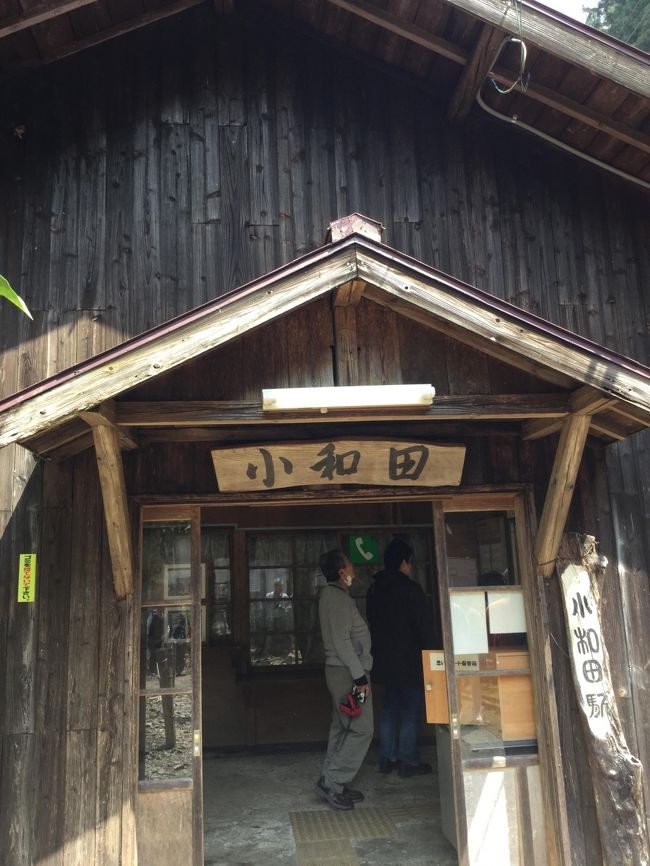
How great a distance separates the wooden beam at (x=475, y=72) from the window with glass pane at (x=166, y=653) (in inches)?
144

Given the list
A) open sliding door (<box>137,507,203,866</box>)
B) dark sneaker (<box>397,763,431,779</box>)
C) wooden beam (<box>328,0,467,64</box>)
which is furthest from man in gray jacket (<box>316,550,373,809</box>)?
wooden beam (<box>328,0,467,64</box>)

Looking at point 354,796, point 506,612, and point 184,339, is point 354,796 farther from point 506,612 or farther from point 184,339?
point 184,339

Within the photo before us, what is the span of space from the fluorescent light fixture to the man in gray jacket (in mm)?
2758

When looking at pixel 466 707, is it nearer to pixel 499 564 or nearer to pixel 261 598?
pixel 499 564

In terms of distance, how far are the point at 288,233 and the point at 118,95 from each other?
5.36 feet

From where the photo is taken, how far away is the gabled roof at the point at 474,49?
512 centimetres

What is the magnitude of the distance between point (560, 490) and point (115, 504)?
2724mm

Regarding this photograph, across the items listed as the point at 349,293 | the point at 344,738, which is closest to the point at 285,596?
the point at 344,738

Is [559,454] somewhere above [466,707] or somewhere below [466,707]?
above

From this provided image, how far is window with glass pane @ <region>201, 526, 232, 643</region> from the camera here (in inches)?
348

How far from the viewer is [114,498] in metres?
4.53

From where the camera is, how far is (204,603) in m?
8.83

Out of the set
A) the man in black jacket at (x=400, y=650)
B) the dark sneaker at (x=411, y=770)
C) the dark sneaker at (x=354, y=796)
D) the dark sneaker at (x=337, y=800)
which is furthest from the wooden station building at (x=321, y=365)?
the dark sneaker at (x=411, y=770)

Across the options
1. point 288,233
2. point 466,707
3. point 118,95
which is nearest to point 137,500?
point 288,233
